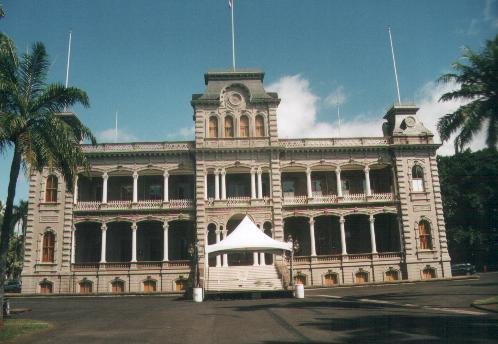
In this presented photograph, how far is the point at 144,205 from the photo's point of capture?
3581cm

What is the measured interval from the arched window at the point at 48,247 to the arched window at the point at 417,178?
29241 mm

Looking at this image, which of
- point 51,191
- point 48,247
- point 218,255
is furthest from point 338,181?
point 48,247

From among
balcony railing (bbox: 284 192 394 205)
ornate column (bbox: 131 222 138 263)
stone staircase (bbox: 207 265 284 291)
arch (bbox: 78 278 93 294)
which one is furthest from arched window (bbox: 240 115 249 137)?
arch (bbox: 78 278 93 294)

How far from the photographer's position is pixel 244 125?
36656 mm

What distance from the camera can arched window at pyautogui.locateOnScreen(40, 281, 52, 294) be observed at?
110 ft

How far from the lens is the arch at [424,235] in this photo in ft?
117

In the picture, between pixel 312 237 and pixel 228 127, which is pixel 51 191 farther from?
pixel 312 237

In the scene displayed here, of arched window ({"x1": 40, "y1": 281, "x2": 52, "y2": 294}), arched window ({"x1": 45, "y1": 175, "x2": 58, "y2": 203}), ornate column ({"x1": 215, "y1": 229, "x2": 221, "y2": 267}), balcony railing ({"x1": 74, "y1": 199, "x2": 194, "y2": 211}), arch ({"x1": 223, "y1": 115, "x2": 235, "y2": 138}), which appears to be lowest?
arched window ({"x1": 40, "y1": 281, "x2": 52, "y2": 294})

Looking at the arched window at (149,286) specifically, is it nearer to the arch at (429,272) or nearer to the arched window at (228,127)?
the arched window at (228,127)

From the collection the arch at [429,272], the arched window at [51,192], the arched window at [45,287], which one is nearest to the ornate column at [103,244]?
the arched window at [45,287]

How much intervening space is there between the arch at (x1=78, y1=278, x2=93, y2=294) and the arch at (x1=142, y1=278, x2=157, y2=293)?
4.06 metres

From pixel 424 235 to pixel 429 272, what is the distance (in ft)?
9.63

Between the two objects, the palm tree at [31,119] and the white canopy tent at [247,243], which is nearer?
the palm tree at [31,119]

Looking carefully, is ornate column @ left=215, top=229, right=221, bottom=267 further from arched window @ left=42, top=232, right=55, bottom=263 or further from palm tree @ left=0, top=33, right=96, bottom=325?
palm tree @ left=0, top=33, right=96, bottom=325
